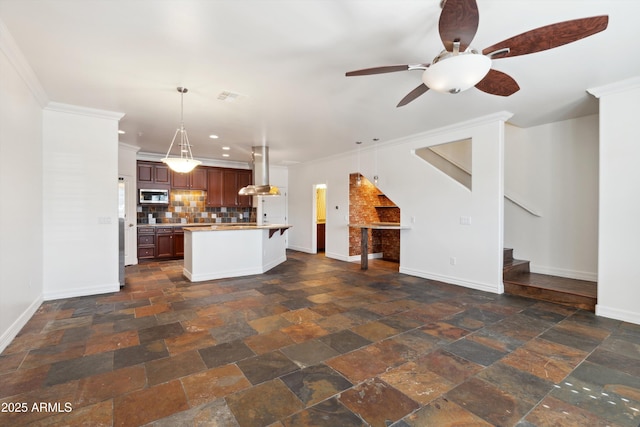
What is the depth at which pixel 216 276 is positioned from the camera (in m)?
5.37

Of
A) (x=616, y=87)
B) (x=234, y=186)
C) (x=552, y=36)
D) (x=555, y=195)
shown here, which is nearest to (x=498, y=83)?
(x=552, y=36)

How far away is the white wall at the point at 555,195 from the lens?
4.66 meters

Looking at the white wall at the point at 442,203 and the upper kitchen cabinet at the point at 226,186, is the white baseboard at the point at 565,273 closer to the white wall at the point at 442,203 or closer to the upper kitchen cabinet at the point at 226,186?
the white wall at the point at 442,203

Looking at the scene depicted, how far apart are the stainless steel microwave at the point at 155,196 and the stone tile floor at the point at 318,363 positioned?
11.2 ft

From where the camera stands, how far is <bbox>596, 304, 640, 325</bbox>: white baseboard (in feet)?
11.0

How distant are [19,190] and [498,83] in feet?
16.0

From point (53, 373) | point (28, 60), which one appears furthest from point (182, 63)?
point (53, 373)

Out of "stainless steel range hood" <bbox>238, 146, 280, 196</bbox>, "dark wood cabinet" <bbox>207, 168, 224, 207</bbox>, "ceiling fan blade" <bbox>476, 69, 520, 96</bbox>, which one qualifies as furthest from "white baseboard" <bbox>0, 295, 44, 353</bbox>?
"ceiling fan blade" <bbox>476, 69, 520, 96</bbox>

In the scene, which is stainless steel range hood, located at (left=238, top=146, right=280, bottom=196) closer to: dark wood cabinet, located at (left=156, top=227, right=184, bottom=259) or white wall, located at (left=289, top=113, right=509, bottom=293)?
white wall, located at (left=289, top=113, right=509, bottom=293)

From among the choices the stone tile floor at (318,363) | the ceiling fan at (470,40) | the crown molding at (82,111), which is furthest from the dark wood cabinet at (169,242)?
the ceiling fan at (470,40)

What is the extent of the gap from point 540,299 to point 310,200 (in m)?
5.76

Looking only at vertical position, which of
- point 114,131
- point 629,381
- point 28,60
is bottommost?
point 629,381

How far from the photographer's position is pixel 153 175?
7.25 meters

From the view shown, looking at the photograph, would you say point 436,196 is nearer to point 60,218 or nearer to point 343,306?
point 343,306
